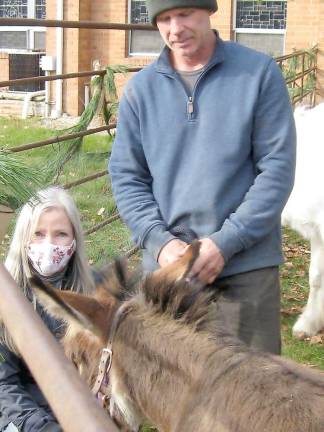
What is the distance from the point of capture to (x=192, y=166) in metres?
2.64

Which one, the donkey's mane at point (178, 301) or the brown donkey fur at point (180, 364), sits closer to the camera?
the brown donkey fur at point (180, 364)

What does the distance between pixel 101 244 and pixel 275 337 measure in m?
2.87

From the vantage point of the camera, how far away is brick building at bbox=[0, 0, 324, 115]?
1291 cm

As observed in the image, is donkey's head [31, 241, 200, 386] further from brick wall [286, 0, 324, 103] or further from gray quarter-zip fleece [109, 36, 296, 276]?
brick wall [286, 0, 324, 103]

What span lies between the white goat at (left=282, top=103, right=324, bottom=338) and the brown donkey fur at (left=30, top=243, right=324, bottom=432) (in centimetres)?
312

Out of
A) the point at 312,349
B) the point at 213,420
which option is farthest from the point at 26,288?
the point at 312,349

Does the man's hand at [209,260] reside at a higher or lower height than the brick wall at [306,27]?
lower

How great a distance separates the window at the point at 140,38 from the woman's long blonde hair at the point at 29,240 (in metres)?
11.2

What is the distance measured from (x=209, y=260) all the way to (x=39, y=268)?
75 centimetres

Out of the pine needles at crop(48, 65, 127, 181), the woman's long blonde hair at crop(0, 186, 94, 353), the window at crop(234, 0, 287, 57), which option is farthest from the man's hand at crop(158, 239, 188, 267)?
the window at crop(234, 0, 287, 57)

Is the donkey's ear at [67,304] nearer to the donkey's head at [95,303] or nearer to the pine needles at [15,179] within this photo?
the donkey's head at [95,303]

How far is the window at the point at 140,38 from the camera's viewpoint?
13.8 m

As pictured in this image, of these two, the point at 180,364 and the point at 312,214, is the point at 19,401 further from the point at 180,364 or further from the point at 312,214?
the point at 312,214

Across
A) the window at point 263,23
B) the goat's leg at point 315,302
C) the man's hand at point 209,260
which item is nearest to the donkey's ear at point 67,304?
the man's hand at point 209,260
